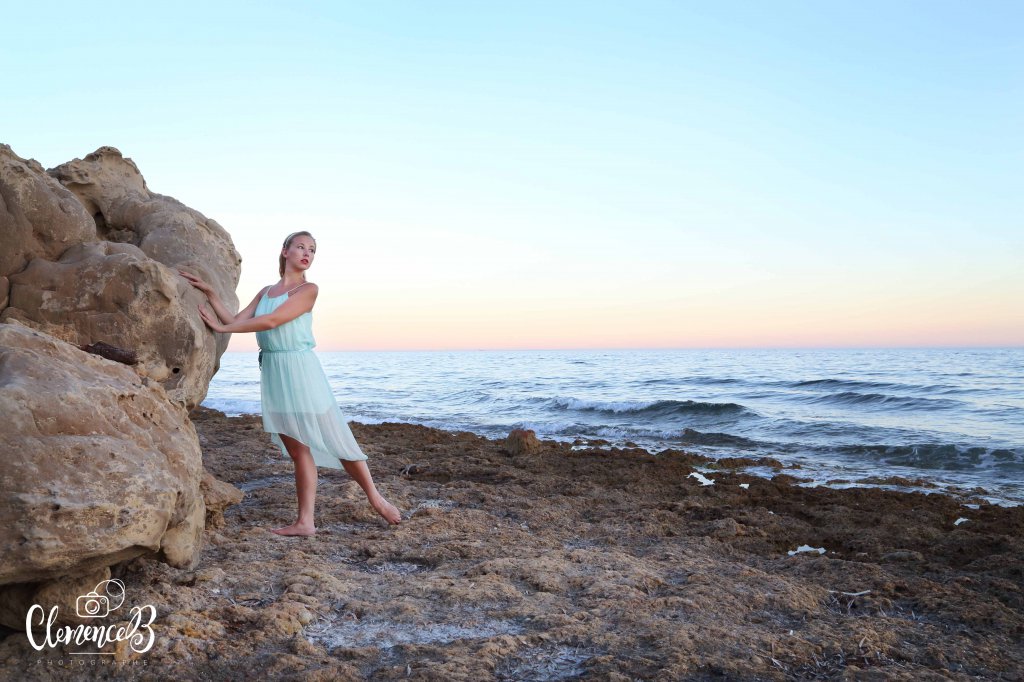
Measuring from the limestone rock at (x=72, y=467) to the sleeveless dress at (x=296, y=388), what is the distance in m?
1.29

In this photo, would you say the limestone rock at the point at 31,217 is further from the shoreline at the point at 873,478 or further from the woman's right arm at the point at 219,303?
the shoreline at the point at 873,478

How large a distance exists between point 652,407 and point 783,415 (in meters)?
2.96

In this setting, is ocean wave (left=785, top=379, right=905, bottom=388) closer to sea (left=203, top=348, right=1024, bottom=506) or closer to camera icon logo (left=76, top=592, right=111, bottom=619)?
sea (left=203, top=348, right=1024, bottom=506)

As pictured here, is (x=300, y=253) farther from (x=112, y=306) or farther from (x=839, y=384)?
(x=839, y=384)

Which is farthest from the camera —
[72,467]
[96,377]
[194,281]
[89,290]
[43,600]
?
[194,281]

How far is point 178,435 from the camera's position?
3.46 m

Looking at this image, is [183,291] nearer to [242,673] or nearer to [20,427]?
[20,427]

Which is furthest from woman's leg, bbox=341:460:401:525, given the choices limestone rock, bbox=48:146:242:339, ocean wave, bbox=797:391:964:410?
ocean wave, bbox=797:391:964:410

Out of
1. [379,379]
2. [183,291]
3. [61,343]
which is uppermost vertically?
[183,291]

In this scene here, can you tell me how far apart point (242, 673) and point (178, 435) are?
4.00 ft

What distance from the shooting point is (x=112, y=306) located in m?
4.18

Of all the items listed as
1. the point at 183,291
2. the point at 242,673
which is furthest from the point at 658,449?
the point at 242,673

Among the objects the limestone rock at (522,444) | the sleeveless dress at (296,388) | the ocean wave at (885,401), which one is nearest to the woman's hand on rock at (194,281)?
the sleeveless dress at (296,388)

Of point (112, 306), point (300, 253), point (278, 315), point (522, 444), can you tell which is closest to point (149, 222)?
point (112, 306)
